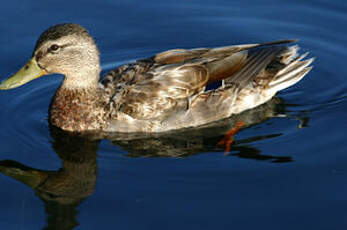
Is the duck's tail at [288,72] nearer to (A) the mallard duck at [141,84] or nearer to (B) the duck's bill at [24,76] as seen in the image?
(A) the mallard duck at [141,84]

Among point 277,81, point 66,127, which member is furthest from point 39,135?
point 277,81

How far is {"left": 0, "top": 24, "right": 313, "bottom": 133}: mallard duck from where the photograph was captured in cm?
867

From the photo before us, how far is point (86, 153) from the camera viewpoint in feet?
27.6

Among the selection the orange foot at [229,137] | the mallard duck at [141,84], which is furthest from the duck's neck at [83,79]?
the orange foot at [229,137]

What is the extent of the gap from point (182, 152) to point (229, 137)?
0.81 m

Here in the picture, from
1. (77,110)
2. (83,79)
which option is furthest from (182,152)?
(83,79)

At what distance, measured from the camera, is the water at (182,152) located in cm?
701

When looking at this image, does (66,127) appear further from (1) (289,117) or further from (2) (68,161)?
(1) (289,117)

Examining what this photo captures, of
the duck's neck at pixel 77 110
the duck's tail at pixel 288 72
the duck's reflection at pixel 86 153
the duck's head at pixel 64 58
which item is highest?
the duck's head at pixel 64 58

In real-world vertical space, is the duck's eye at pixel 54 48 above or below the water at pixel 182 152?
above

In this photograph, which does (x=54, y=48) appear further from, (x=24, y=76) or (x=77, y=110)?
(x=77, y=110)

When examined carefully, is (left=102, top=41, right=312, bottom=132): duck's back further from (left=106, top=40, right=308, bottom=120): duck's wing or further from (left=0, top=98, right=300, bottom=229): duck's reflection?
(left=0, top=98, right=300, bottom=229): duck's reflection

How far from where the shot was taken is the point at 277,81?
946 centimetres

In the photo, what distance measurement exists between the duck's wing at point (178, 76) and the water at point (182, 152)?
46 centimetres
